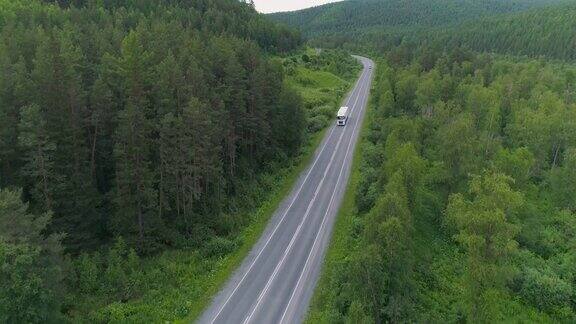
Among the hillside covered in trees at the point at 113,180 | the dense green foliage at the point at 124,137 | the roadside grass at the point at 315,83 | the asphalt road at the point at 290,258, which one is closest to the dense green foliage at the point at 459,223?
the asphalt road at the point at 290,258

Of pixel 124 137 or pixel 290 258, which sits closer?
pixel 124 137

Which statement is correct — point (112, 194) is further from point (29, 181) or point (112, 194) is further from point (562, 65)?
point (562, 65)

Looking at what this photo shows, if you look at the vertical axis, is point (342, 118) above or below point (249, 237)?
above

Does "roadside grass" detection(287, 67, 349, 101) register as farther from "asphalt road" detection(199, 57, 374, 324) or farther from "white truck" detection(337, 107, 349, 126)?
"asphalt road" detection(199, 57, 374, 324)

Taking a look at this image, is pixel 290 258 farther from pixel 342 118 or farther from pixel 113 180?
pixel 342 118

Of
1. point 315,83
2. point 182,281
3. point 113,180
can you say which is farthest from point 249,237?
point 315,83

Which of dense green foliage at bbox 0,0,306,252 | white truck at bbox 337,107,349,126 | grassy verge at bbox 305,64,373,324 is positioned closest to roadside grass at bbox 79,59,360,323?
dense green foliage at bbox 0,0,306,252
